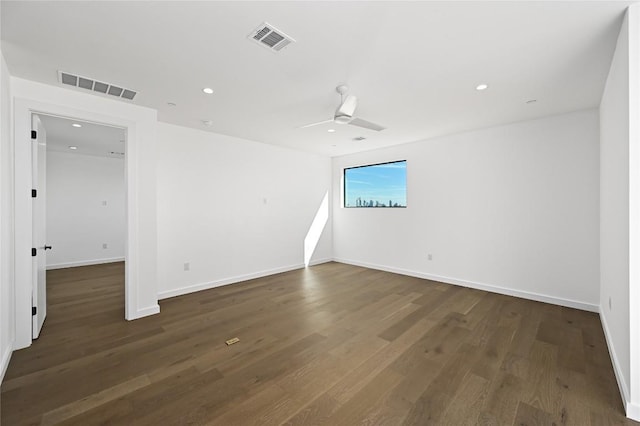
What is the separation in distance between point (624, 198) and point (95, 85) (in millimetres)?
4907

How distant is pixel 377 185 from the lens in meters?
6.05

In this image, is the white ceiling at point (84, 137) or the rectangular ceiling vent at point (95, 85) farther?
the white ceiling at point (84, 137)

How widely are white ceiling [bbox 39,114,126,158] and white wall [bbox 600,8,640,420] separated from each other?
531 centimetres

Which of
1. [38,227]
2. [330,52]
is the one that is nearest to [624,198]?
[330,52]

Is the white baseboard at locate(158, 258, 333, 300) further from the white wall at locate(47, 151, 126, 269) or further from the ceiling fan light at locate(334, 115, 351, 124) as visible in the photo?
the white wall at locate(47, 151, 126, 269)

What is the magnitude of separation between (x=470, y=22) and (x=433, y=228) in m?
3.74

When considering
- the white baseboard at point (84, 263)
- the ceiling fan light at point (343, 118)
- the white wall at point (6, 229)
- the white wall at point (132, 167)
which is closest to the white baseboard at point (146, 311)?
the white wall at point (132, 167)

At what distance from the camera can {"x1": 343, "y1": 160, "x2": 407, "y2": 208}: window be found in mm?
5617

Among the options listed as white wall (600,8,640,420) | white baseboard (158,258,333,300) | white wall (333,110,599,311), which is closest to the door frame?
white baseboard (158,258,333,300)

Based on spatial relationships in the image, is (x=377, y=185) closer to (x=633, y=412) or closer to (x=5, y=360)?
(x=633, y=412)

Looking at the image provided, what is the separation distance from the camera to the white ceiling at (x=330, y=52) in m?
1.80

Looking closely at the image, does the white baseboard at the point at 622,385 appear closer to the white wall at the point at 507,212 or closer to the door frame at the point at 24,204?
the white wall at the point at 507,212

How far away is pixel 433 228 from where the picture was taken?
16.6ft

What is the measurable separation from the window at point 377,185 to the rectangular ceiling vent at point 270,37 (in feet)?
13.0
